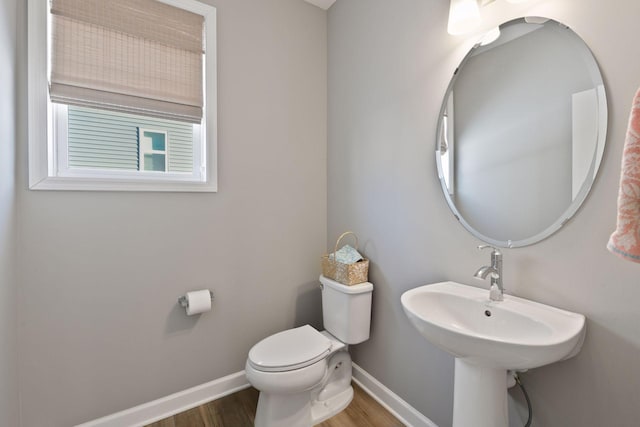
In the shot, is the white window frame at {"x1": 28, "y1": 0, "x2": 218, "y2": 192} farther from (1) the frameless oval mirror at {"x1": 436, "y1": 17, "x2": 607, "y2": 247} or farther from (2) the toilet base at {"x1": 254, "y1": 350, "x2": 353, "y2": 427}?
(1) the frameless oval mirror at {"x1": 436, "y1": 17, "x2": 607, "y2": 247}

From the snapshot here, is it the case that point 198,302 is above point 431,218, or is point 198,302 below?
below

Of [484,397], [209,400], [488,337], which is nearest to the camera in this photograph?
[488,337]

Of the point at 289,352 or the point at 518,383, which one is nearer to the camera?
the point at 518,383

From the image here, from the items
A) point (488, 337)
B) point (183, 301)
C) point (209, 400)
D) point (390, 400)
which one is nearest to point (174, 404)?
point (209, 400)

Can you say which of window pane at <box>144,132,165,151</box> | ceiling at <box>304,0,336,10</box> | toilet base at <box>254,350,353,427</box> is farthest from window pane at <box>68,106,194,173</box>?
toilet base at <box>254,350,353,427</box>

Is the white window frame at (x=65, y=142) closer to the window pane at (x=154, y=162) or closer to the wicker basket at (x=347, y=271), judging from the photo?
the window pane at (x=154, y=162)

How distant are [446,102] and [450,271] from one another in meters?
0.80

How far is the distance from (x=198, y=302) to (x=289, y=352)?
59cm

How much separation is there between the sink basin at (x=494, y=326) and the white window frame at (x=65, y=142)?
1.35m

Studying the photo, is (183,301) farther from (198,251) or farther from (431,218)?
(431,218)

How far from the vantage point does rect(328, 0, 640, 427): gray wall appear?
872mm

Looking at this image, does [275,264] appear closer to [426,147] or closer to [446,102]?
[426,147]

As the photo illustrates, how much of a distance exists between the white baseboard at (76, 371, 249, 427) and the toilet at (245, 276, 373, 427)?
1.30 feet

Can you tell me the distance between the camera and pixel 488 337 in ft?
2.67
